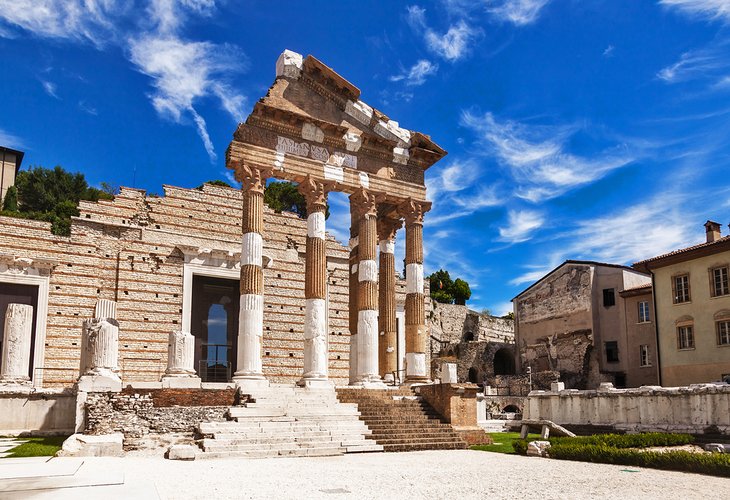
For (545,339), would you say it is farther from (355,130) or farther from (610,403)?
(355,130)

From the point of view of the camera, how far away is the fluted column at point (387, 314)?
22.5 m

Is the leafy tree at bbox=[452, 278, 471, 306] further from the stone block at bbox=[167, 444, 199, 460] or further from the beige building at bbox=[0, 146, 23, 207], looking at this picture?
the stone block at bbox=[167, 444, 199, 460]

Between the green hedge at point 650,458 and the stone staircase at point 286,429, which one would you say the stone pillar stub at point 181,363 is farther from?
the green hedge at point 650,458

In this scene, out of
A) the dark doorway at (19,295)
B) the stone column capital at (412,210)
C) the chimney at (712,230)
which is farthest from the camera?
the chimney at (712,230)

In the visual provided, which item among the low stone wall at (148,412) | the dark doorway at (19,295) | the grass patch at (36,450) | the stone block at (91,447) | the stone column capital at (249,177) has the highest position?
the stone column capital at (249,177)

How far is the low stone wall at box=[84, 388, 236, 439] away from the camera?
15125 mm

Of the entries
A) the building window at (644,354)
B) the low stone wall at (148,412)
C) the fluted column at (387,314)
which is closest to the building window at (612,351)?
the building window at (644,354)

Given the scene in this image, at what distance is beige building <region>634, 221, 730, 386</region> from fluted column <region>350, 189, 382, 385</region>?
1533 centimetres

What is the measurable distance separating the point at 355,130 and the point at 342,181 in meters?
1.94

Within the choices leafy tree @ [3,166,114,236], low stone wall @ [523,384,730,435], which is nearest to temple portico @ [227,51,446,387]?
low stone wall @ [523,384,730,435]

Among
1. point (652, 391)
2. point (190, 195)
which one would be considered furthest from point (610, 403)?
point (190, 195)

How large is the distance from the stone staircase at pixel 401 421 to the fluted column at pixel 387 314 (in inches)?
73.2

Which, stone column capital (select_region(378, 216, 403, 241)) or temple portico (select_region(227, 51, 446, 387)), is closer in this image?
temple portico (select_region(227, 51, 446, 387))

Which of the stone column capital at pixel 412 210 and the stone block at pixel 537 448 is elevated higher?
the stone column capital at pixel 412 210
